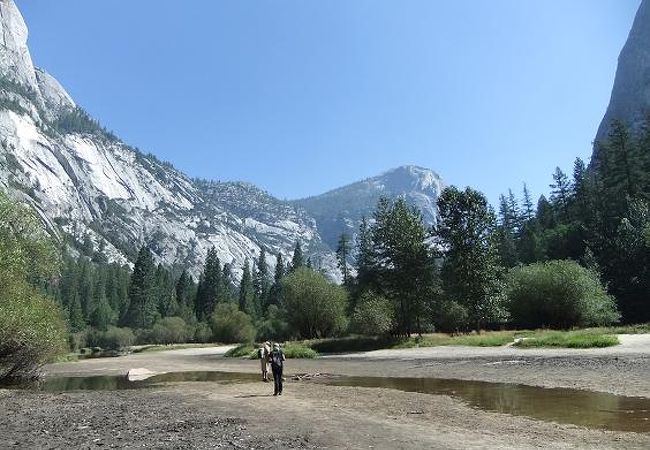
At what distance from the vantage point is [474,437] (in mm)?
12875

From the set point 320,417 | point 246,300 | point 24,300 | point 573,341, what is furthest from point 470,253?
point 246,300

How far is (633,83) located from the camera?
184 metres

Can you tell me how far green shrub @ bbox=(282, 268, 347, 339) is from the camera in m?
75.2

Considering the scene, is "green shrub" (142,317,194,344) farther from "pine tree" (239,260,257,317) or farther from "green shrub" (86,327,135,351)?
"pine tree" (239,260,257,317)

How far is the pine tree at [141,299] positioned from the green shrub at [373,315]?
111905mm

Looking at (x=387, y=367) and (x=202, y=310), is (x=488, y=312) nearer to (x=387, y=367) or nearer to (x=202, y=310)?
(x=387, y=367)

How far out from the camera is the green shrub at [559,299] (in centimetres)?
5884

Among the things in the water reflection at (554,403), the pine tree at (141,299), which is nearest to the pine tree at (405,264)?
the water reflection at (554,403)

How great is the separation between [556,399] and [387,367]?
19710 mm

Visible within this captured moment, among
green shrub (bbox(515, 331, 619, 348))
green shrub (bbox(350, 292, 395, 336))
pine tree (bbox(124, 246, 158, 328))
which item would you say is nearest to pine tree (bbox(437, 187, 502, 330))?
green shrub (bbox(350, 292, 395, 336))

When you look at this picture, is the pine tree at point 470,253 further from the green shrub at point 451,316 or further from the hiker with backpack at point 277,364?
the hiker with backpack at point 277,364

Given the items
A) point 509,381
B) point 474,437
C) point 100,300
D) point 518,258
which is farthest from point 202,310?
point 474,437

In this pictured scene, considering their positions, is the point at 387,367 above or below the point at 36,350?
below

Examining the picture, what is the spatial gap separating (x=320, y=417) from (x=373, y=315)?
149 ft
